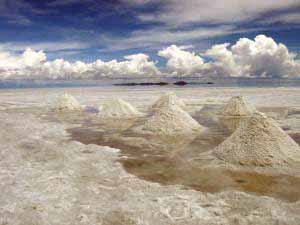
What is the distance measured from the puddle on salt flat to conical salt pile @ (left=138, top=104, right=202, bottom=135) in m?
0.73

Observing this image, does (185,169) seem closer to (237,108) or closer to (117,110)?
(117,110)

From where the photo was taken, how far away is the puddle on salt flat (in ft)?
22.6

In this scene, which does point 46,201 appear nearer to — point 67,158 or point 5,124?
point 67,158

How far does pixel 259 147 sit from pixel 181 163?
2.20 m

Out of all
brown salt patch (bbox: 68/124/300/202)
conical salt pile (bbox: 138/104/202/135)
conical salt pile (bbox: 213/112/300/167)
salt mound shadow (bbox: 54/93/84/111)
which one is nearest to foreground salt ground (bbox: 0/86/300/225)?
brown salt patch (bbox: 68/124/300/202)

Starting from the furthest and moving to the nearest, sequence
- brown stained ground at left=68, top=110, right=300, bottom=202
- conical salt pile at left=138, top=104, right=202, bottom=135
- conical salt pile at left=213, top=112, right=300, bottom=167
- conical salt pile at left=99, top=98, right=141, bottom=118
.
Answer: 1. conical salt pile at left=99, top=98, right=141, bottom=118
2. conical salt pile at left=138, top=104, right=202, bottom=135
3. conical salt pile at left=213, top=112, right=300, bottom=167
4. brown stained ground at left=68, top=110, right=300, bottom=202

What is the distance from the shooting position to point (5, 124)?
16062 millimetres

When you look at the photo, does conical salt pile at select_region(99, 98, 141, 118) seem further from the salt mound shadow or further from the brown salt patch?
A: the brown salt patch

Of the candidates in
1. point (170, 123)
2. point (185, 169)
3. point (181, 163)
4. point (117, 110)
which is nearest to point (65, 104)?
point (117, 110)

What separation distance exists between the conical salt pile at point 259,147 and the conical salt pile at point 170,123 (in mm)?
3933

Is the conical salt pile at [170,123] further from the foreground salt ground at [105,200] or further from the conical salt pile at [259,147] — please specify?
the foreground salt ground at [105,200]

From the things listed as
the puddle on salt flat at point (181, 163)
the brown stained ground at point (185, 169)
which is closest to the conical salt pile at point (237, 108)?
the puddle on salt flat at point (181, 163)

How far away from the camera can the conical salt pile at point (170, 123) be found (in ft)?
43.1

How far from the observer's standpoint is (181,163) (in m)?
8.70
